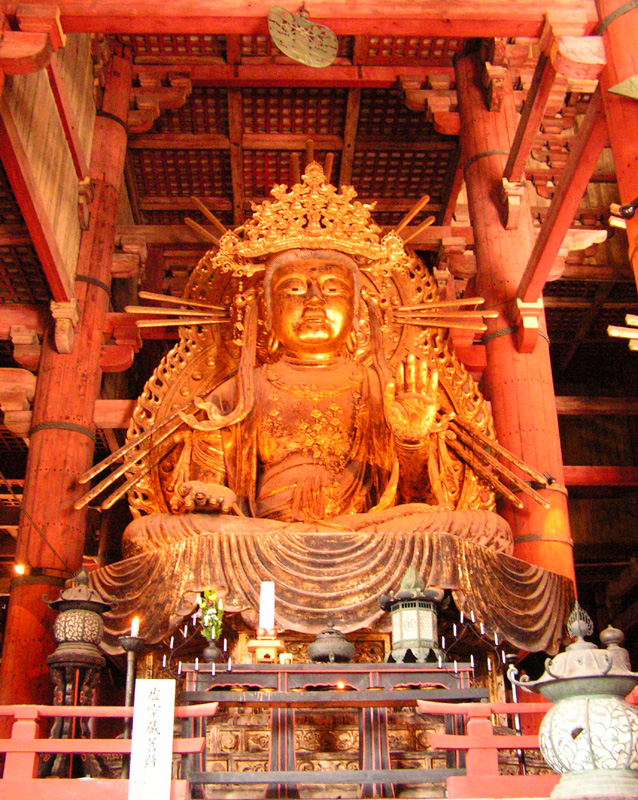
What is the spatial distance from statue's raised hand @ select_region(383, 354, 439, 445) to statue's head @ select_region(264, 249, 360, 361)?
83cm

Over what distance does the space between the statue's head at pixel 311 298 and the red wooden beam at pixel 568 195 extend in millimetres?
1089

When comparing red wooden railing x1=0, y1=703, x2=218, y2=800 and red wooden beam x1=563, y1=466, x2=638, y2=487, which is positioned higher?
red wooden beam x1=563, y1=466, x2=638, y2=487

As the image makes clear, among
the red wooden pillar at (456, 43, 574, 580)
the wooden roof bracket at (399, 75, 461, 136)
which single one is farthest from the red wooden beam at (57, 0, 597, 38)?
the wooden roof bracket at (399, 75, 461, 136)

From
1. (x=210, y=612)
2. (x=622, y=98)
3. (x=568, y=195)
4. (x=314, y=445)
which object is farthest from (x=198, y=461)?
(x=622, y=98)

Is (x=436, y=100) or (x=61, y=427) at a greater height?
(x=436, y=100)

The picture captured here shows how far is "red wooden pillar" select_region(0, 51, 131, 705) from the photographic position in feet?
15.6

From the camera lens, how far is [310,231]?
18.9ft

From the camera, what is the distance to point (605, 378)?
9.38 meters

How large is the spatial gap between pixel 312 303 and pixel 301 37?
5.53ft

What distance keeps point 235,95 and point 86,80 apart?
122cm

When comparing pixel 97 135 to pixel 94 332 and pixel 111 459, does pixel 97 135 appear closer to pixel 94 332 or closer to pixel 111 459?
pixel 94 332

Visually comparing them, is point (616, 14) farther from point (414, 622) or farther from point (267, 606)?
point (267, 606)

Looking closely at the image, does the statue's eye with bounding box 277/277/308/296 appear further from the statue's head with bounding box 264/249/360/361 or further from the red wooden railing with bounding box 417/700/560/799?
the red wooden railing with bounding box 417/700/560/799

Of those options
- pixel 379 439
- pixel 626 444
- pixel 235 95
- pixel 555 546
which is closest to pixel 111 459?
pixel 379 439
